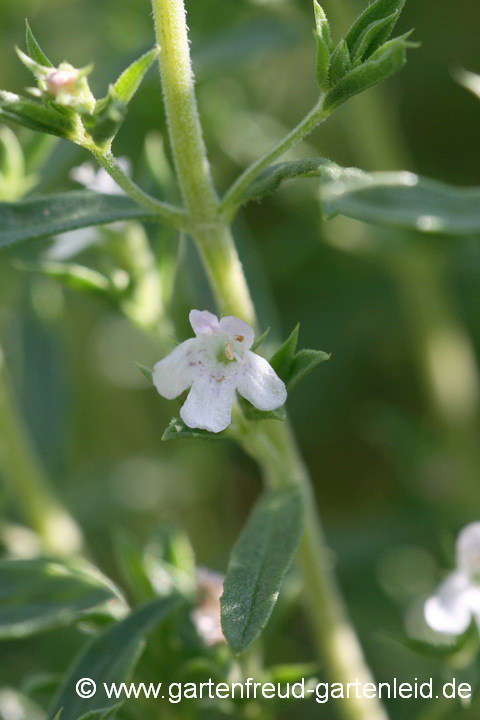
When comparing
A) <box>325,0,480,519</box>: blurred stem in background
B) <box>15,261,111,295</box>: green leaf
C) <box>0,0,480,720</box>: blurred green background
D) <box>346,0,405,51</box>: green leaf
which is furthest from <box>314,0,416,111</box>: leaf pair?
<box>325,0,480,519</box>: blurred stem in background

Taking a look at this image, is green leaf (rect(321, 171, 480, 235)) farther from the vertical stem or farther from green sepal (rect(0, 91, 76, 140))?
the vertical stem

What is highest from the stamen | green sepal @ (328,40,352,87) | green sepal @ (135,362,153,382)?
green sepal @ (328,40,352,87)

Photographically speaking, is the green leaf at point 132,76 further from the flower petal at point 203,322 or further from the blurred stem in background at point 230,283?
the flower petal at point 203,322

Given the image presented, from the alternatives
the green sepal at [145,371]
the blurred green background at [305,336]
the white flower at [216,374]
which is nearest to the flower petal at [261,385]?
the white flower at [216,374]

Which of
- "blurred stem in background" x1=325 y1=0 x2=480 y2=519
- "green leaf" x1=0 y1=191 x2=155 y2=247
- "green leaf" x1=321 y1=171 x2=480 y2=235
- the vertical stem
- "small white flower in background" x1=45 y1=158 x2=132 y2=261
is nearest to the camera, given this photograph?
"green leaf" x1=0 y1=191 x2=155 y2=247

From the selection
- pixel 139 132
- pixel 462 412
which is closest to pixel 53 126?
pixel 139 132

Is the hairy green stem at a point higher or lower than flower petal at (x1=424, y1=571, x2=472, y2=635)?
higher
